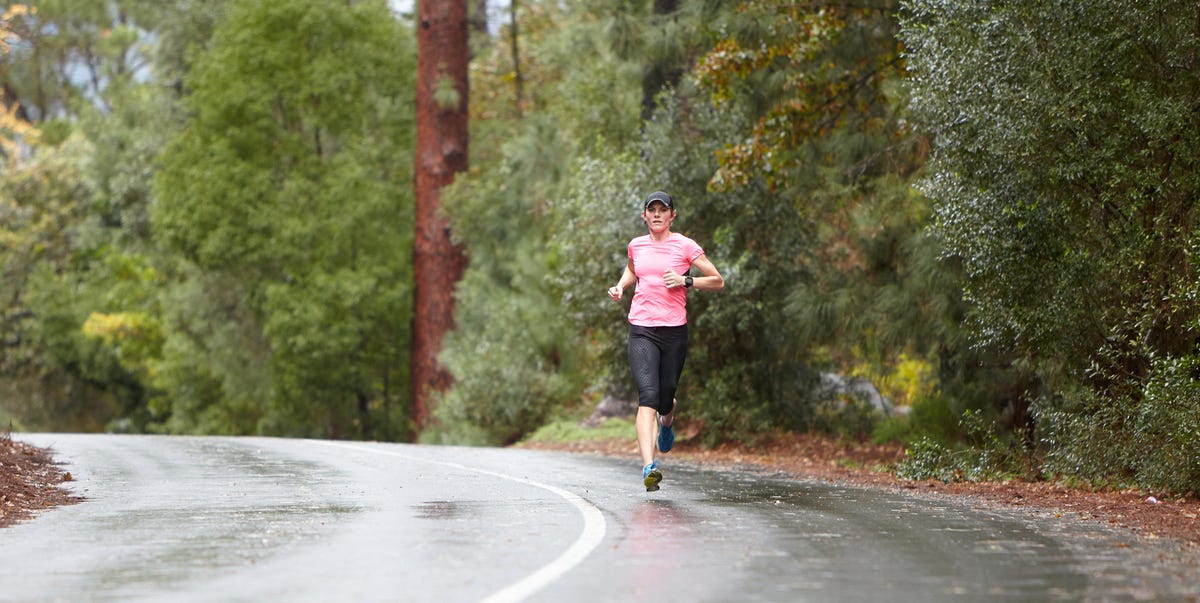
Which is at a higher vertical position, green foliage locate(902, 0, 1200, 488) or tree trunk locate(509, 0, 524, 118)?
tree trunk locate(509, 0, 524, 118)

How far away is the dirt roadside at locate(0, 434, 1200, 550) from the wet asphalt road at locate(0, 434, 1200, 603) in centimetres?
38

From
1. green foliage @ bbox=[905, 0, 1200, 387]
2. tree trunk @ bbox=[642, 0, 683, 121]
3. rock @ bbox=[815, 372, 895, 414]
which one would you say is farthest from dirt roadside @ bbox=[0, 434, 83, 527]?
rock @ bbox=[815, 372, 895, 414]

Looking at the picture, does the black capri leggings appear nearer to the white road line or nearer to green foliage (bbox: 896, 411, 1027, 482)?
the white road line

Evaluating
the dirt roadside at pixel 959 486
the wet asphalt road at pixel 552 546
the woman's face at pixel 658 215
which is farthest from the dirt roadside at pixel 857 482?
the woman's face at pixel 658 215

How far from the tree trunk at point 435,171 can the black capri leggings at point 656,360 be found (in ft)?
70.4

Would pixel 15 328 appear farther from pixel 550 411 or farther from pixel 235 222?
pixel 550 411

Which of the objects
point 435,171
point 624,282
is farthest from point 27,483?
point 435,171

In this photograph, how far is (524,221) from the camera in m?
33.1

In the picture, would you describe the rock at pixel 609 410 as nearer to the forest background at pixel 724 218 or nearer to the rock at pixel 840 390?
the forest background at pixel 724 218

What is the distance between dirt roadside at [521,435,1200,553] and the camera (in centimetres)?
1044

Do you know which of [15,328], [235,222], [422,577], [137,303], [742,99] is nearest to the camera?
[422,577]

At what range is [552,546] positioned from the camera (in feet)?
27.2

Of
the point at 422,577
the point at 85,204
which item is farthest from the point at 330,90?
the point at 422,577

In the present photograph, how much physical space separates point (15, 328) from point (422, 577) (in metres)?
45.2
